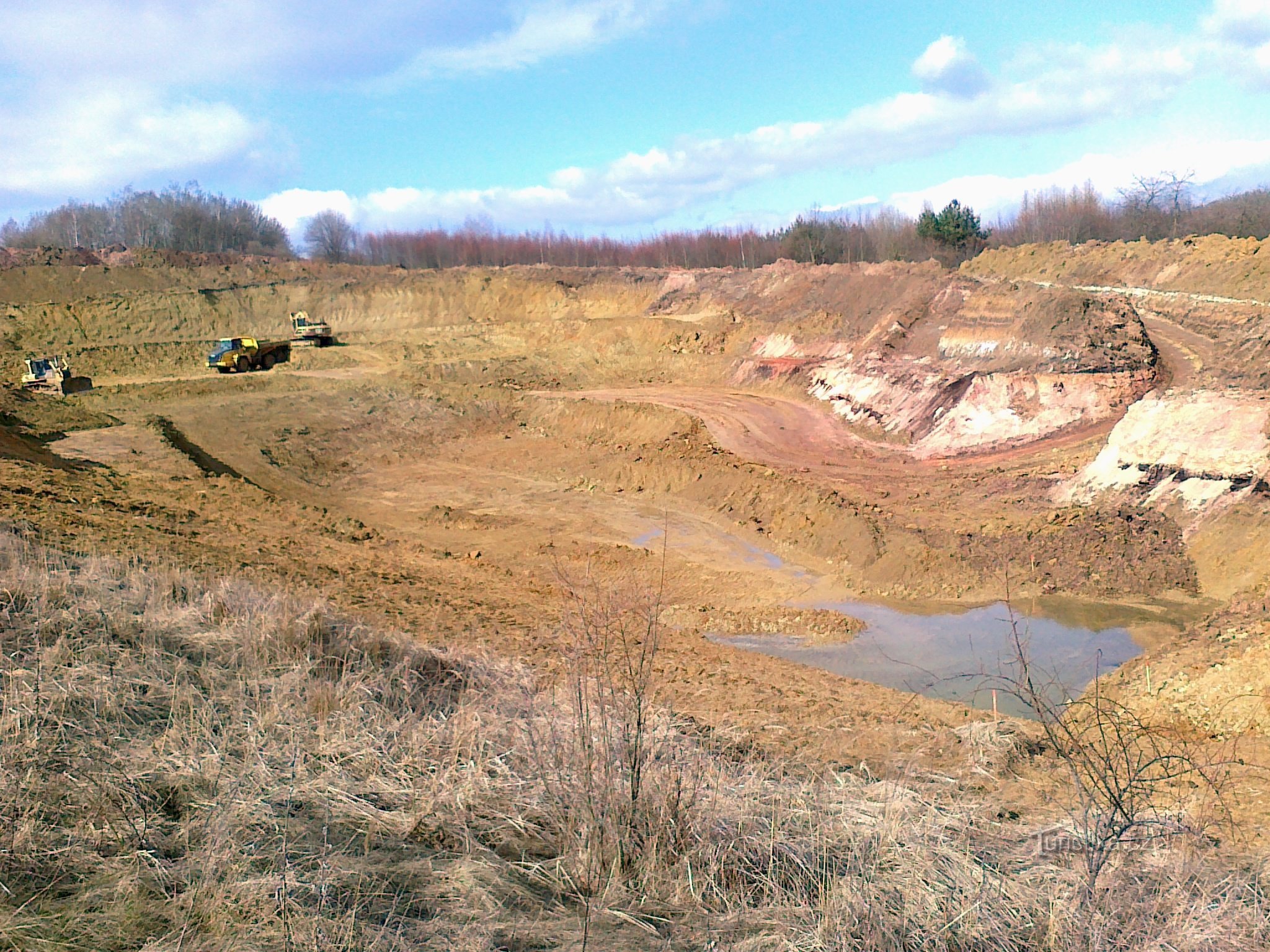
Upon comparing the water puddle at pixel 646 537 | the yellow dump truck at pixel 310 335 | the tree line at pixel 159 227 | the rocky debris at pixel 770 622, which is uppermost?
the tree line at pixel 159 227

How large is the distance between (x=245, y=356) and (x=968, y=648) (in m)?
30.8

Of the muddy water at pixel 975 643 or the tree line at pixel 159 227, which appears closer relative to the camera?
the muddy water at pixel 975 643

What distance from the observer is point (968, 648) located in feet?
40.3

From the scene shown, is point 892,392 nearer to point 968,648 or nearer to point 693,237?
point 968,648

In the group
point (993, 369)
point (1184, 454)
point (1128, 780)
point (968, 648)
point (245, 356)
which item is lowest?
point (968, 648)

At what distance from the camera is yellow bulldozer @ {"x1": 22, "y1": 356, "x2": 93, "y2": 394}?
29.8 m

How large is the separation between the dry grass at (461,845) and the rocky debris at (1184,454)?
40.8ft

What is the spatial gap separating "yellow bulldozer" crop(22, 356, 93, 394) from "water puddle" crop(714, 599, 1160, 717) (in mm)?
28400

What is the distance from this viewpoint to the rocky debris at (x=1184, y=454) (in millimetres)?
14336

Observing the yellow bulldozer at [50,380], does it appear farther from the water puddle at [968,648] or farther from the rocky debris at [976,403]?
the water puddle at [968,648]

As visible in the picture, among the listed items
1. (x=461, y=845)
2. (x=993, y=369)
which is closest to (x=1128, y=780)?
(x=461, y=845)

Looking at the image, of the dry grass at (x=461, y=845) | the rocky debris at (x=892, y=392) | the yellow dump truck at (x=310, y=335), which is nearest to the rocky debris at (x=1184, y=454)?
the rocky debris at (x=892, y=392)

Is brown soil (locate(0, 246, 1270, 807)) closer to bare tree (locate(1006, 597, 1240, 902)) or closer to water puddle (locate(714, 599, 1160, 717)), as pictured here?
water puddle (locate(714, 599, 1160, 717))

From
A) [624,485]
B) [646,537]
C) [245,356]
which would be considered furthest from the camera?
[245,356]
